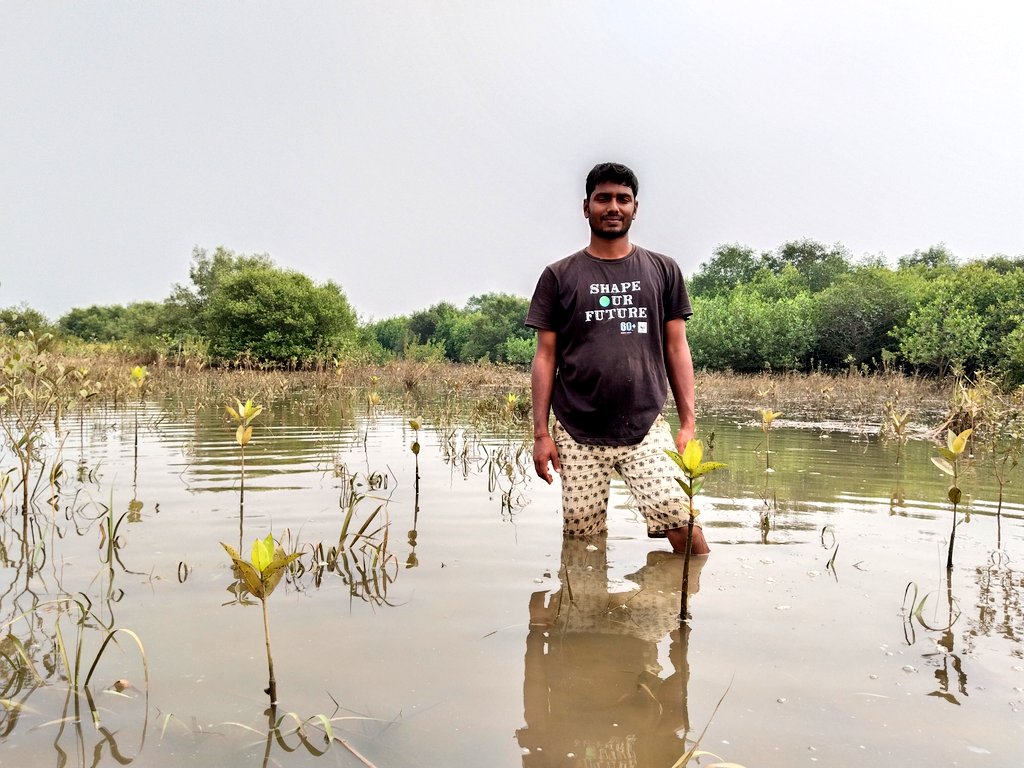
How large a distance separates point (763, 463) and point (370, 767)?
599 cm

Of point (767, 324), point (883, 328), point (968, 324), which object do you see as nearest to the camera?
point (968, 324)

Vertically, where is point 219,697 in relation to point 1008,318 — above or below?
below

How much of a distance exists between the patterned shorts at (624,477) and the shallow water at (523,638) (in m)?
0.21

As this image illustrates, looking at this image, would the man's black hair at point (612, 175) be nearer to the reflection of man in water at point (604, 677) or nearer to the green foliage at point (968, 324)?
the reflection of man in water at point (604, 677)

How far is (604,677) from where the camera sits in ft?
7.41

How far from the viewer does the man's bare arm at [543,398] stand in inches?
149

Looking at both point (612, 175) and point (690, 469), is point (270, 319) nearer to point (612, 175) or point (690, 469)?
point (612, 175)

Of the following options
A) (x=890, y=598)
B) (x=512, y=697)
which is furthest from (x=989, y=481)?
(x=512, y=697)

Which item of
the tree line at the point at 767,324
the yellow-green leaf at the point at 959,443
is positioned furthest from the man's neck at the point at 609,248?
the tree line at the point at 767,324

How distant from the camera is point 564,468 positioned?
375 cm

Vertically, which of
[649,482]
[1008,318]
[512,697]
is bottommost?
[512,697]

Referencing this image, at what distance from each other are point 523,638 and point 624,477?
55.3 inches

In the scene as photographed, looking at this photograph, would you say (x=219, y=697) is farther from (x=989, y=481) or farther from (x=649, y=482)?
(x=989, y=481)

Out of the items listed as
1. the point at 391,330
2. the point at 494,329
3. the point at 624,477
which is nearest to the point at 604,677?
the point at 624,477
